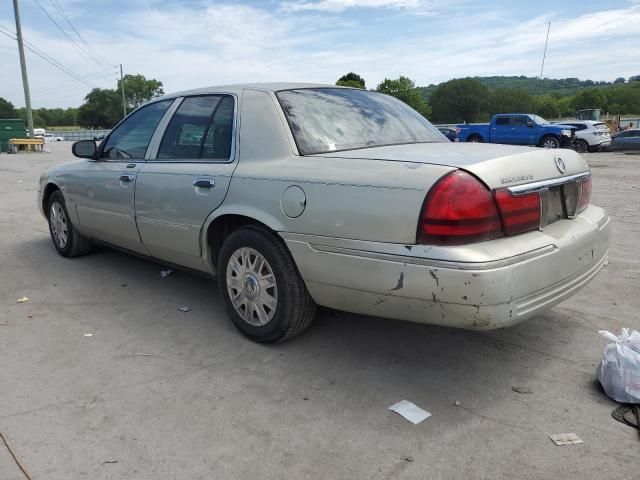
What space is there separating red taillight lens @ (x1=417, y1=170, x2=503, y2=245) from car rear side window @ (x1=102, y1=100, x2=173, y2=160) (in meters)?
2.53

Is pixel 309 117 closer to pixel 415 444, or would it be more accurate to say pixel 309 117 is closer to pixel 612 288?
pixel 415 444

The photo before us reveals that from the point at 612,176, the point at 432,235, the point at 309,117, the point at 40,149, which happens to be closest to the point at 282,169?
the point at 309,117

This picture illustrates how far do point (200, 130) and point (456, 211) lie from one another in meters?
2.08

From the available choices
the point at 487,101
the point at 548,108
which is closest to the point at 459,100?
the point at 487,101

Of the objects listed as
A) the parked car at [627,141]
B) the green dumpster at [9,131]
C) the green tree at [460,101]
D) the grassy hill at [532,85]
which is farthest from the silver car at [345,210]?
the grassy hill at [532,85]

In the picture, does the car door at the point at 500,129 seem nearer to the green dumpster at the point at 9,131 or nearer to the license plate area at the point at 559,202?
the license plate area at the point at 559,202

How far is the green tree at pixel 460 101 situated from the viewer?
9269 cm

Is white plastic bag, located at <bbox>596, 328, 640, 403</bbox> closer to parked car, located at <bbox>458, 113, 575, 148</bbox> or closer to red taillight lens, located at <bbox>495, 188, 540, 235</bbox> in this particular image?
red taillight lens, located at <bbox>495, 188, 540, 235</bbox>

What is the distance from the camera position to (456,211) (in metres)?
2.37

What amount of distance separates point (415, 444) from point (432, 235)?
0.92m

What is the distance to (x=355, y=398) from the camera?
107 inches

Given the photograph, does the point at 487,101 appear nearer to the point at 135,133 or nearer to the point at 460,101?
the point at 460,101

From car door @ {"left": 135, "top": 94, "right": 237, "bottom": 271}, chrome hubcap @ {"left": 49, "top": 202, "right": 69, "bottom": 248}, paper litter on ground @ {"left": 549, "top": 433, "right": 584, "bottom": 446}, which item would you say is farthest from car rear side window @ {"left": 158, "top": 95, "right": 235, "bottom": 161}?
paper litter on ground @ {"left": 549, "top": 433, "right": 584, "bottom": 446}

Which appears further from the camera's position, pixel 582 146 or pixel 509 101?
Result: pixel 509 101
